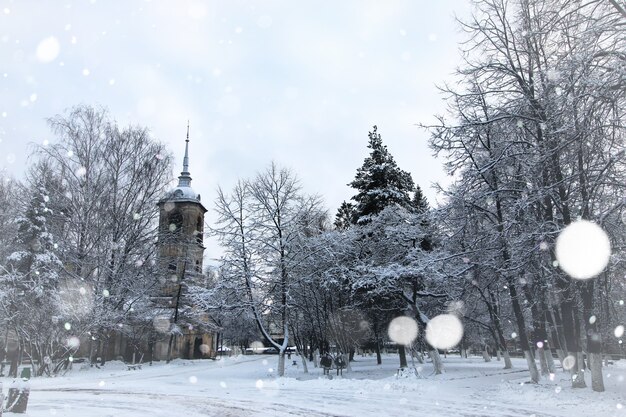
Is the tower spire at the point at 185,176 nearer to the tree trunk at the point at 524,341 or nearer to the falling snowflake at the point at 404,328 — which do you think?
the falling snowflake at the point at 404,328

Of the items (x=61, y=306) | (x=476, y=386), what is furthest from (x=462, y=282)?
(x=61, y=306)

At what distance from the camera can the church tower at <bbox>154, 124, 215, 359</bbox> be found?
3313 cm

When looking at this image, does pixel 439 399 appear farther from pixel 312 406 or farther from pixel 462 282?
pixel 462 282

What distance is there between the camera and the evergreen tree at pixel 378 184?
26141mm

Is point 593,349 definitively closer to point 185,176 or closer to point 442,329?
point 442,329

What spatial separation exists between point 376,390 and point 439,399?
126 inches

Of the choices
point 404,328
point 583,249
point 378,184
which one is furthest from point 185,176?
point 583,249

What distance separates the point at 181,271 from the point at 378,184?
23.3 m

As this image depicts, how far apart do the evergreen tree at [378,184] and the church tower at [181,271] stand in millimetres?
12250

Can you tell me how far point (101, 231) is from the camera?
26.8 meters

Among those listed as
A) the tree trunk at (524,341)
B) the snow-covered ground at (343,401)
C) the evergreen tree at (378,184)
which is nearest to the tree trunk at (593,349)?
the snow-covered ground at (343,401)

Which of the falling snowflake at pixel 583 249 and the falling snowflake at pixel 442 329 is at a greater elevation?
the falling snowflake at pixel 583 249

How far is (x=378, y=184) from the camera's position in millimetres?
26875

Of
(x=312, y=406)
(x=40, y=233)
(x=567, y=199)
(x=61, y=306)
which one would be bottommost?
(x=312, y=406)
